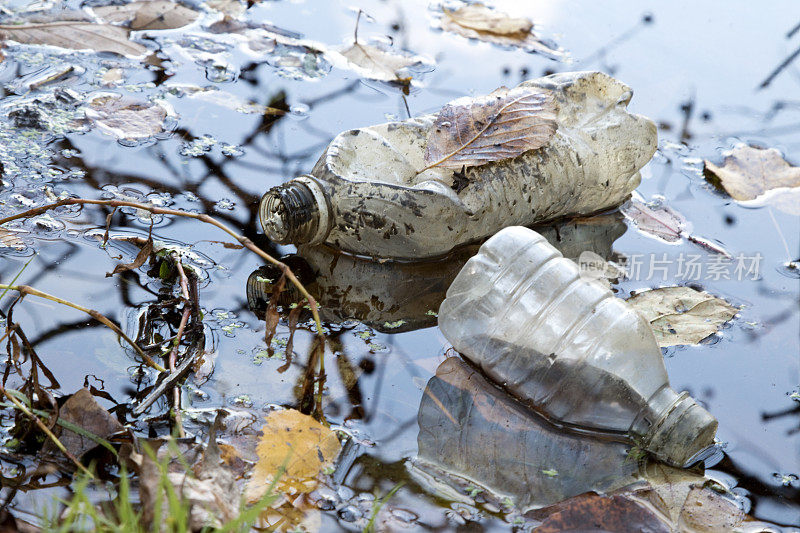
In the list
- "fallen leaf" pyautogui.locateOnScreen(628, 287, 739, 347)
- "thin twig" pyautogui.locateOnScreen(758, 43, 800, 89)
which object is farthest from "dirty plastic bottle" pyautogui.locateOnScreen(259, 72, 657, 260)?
"thin twig" pyautogui.locateOnScreen(758, 43, 800, 89)

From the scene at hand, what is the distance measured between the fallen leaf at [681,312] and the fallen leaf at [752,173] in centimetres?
65

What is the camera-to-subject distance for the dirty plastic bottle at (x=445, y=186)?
2.33 metres

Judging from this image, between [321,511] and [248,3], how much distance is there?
2724mm

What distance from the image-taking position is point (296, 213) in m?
2.27

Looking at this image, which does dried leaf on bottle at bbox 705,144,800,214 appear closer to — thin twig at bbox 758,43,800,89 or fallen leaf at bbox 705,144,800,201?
fallen leaf at bbox 705,144,800,201

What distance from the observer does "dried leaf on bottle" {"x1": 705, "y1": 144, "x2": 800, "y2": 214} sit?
9.45 feet

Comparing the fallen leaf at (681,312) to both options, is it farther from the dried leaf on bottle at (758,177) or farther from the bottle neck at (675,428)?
the dried leaf on bottle at (758,177)

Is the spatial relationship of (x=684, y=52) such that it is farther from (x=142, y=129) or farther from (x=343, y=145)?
(x=142, y=129)

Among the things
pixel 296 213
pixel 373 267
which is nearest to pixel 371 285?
pixel 373 267

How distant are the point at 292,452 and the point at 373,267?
31.2 inches

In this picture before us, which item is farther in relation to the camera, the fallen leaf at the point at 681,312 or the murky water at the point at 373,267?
the fallen leaf at the point at 681,312

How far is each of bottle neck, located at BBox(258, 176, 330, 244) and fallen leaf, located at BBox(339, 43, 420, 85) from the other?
114cm

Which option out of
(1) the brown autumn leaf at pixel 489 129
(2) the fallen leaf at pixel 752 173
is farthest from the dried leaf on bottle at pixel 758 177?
(1) the brown autumn leaf at pixel 489 129

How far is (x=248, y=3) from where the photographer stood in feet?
12.4
